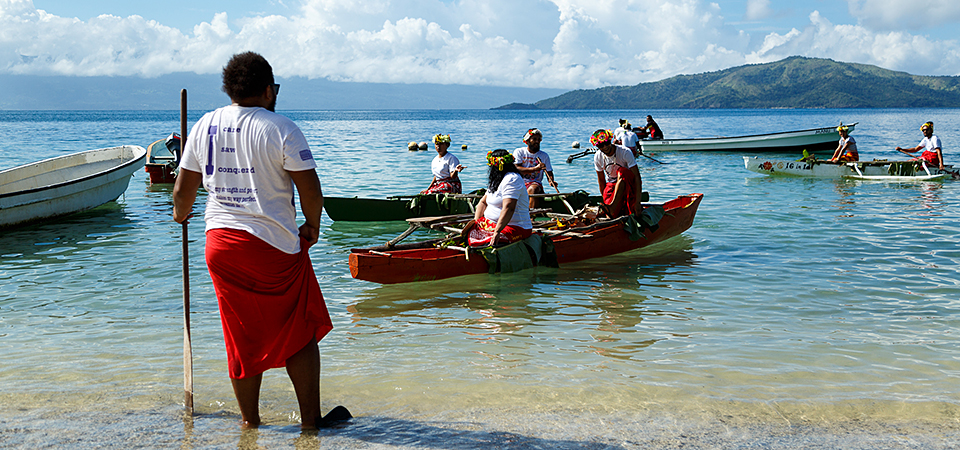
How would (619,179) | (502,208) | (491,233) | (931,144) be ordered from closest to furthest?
1. (502,208)
2. (491,233)
3. (619,179)
4. (931,144)

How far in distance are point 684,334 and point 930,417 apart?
227 centimetres

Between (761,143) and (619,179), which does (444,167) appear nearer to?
(619,179)

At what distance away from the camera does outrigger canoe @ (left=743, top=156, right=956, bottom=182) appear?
19047 millimetres

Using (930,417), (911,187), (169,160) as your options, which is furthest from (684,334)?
(169,160)

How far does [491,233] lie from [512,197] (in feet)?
2.39

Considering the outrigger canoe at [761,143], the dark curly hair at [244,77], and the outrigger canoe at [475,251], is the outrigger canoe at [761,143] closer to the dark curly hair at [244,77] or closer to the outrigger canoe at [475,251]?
the outrigger canoe at [475,251]

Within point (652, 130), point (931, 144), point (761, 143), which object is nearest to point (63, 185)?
point (931, 144)

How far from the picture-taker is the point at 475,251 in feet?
27.3

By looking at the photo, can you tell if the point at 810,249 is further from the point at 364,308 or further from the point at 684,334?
the point at 364,308

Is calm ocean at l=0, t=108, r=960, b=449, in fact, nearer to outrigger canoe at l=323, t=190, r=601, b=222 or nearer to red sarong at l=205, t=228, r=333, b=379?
red sarong at l=205, t=228, r=333, b=379

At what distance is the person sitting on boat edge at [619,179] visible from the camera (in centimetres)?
986

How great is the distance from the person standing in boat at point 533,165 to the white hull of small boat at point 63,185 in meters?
9.02

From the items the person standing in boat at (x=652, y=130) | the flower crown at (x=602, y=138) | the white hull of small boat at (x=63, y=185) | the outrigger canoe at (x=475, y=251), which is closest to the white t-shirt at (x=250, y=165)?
the outrigger canoe at (x=475, y=251)

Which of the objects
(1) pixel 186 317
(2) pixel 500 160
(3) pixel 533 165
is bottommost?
(1) pixel 186 317
